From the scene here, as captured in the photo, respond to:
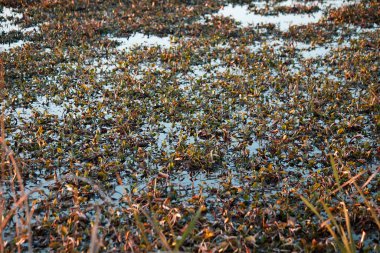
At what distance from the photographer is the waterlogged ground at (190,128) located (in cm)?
543

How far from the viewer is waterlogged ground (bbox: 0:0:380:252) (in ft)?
17.8

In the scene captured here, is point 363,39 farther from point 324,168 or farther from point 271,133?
A: point 324,168

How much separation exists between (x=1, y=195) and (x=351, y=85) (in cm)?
747

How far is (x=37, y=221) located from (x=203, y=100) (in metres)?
4.79

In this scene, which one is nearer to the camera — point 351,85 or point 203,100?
point 203,100

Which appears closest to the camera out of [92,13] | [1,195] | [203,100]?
[1,195]

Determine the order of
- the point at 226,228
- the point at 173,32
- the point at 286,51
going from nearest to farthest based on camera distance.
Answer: the point at 226,228, the point at 286,51, the point at 173,32

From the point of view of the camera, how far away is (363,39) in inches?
540

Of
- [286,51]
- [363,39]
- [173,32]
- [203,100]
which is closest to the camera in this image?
[203,100]

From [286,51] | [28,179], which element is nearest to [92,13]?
[286,51]

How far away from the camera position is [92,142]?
7598 millimetres

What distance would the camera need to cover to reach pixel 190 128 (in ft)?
27.1

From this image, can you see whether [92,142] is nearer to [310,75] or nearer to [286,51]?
[310,75]

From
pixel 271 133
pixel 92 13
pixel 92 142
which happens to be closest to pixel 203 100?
pixel 271 133
